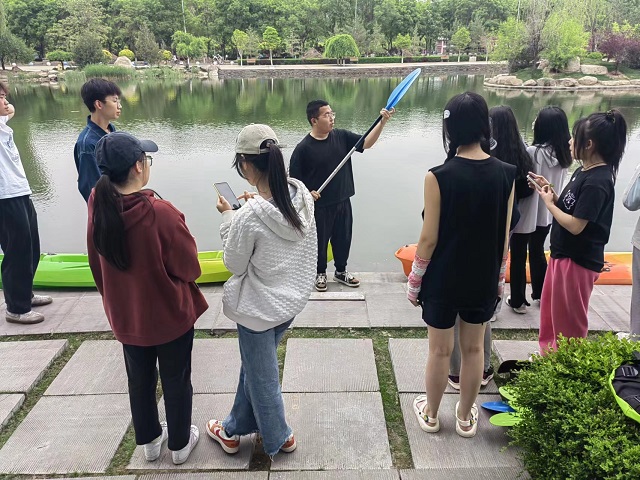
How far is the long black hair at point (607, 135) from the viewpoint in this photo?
2078mm

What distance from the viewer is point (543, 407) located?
1655 millimetres

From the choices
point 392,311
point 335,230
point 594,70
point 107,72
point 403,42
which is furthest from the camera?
point 403,42

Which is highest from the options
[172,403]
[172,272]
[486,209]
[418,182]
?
[486,209]

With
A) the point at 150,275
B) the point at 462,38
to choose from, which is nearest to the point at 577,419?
the point at 150,275


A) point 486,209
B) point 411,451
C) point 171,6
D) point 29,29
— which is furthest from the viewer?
point 171,6

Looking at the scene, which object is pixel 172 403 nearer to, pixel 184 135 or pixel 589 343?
pixel 589 343

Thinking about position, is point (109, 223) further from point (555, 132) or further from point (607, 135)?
point (555, 132)

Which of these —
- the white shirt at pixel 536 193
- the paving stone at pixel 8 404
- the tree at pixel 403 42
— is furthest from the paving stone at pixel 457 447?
the tree at pixel 403 42

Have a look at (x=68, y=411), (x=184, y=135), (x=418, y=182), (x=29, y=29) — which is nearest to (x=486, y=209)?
(x=68, y=411)

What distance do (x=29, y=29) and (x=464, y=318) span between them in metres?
42.1

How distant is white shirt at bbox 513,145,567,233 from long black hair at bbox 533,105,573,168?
0.09 feet

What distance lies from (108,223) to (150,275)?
0.72ft

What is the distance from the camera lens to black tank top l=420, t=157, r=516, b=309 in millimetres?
1620

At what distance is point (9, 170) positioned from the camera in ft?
9.30
